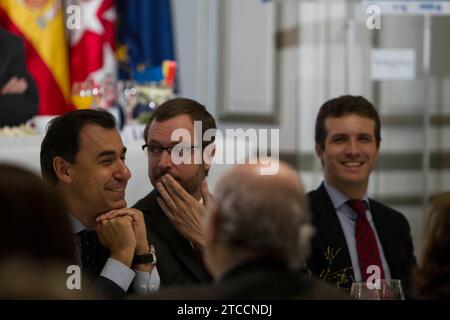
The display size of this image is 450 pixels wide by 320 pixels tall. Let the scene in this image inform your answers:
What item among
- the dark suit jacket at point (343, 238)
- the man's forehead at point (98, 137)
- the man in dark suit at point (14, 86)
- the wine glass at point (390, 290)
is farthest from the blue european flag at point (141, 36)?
the wine glass at point (390, 290)

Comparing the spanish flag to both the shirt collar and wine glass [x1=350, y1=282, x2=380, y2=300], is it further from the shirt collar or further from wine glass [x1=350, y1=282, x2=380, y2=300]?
wine glass [x1=350, y1=282, x2=380, y2=300]

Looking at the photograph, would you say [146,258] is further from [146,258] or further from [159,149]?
[159,149]

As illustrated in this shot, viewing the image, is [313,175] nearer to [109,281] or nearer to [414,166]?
[414,166]

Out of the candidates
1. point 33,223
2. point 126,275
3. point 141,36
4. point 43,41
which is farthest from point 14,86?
point 33,223

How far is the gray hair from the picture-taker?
180 cm

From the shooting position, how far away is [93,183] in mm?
3299

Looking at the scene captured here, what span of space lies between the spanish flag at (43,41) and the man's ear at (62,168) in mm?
3083

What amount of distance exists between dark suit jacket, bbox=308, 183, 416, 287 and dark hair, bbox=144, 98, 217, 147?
1.61 ft

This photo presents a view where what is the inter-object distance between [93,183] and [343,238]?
0.95 m

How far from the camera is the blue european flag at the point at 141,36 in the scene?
6910 mm

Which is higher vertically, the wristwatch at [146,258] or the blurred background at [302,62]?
the blurred background at [302,62]

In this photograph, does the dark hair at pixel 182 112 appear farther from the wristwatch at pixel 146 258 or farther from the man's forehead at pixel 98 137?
the wristwatch at pixel 146 258

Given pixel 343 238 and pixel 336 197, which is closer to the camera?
pixel 343 238
